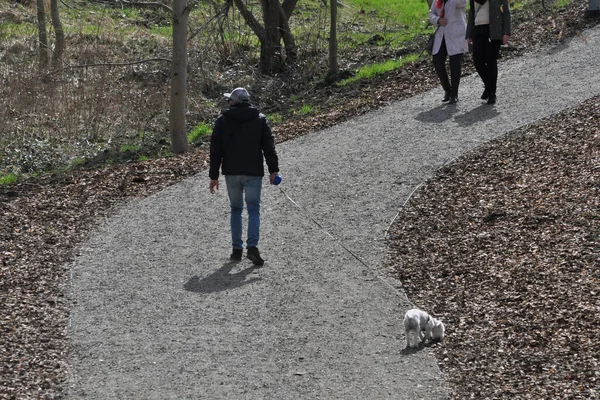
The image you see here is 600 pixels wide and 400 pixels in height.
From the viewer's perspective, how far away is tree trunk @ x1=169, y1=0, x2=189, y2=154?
578 inches

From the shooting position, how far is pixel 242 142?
32.4 feet

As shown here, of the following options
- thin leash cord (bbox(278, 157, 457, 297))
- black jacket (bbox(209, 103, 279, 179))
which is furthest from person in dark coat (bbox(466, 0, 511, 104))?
black jacket (bbox(209, 103, 279, 179))

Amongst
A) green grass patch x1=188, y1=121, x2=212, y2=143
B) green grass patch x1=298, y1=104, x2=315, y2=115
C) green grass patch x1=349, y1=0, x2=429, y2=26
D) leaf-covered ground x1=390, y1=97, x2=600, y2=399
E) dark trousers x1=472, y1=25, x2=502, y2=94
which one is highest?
dark trousers x1=472, y1=25, x2=502, y2=94

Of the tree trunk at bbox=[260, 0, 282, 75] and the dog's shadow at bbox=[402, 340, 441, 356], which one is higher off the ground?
the dog's shadow at bbox=[402, 340, 441, 356]

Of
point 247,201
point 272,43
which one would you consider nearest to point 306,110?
point 272,43

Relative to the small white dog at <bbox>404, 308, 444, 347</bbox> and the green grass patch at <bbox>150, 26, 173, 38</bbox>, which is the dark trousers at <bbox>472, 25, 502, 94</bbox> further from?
the green grass patch at <bbox>150, 26, 173, 38</bbox>

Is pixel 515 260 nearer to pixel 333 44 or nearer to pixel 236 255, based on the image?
pixel 236 255

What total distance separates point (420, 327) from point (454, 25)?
28.2 ft

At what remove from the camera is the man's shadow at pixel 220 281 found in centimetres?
930

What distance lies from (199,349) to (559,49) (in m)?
12.4

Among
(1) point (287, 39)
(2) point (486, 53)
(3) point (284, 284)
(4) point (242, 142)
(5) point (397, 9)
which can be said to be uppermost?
(4) point (242, 142)

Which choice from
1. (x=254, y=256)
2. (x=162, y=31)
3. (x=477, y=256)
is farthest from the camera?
(x=162, y=31)

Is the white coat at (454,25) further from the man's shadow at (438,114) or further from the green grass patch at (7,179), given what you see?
the green grass patch at (7,179)

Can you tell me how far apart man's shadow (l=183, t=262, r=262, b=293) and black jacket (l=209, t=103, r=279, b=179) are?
0.96 m
